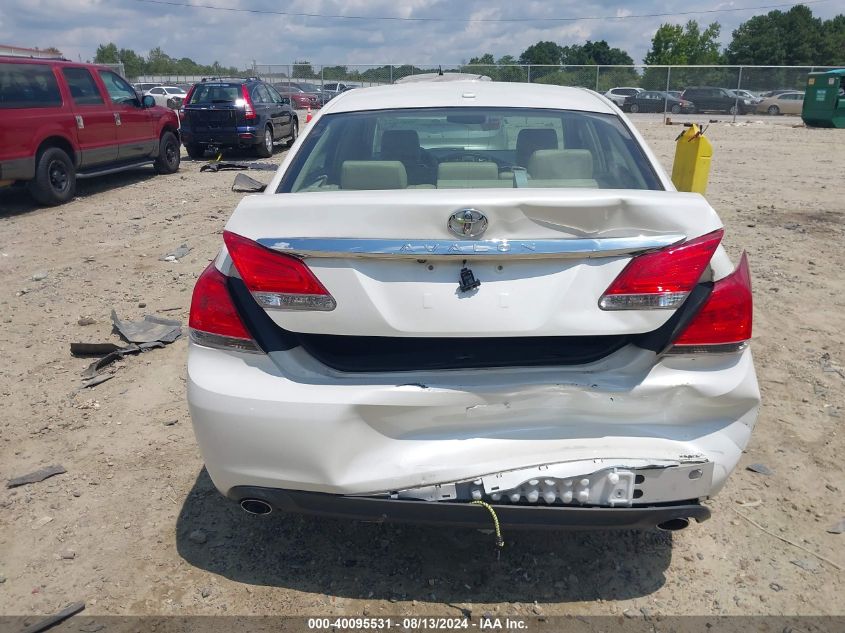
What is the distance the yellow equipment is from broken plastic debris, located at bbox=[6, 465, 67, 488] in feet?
22.5

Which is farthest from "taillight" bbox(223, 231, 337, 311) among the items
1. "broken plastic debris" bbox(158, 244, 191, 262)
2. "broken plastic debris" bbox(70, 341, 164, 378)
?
"broken plastic debris" bbox(158, 244, 191, 262)

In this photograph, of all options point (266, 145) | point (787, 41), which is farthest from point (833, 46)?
point (266, 145)

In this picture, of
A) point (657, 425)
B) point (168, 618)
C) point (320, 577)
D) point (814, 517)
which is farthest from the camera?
point (814, 517)

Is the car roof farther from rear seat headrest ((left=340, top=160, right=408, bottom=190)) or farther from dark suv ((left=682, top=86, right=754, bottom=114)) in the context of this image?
dark suv ((left=682, top=86, right=754, bottom=114))

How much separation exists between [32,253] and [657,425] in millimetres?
7565

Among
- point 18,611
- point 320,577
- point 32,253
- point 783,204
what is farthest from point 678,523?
point 783,204

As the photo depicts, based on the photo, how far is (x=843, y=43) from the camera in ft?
221

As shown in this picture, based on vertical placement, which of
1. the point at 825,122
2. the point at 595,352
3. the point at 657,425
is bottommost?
the point at 825,122

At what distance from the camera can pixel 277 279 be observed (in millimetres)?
2168

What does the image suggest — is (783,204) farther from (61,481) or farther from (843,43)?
(843,43)

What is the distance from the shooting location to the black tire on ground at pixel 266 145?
600 inches

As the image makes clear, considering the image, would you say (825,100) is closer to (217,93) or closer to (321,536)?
(217,93)

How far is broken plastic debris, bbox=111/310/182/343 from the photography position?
4.99m

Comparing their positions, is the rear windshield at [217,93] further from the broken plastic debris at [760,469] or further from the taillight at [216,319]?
the broken plastic debris at [760,469]
